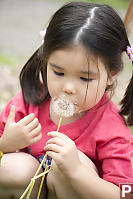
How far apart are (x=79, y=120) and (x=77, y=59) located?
15.5 inches

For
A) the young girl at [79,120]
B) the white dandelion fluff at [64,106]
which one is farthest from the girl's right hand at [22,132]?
the white dandelion fluff at [64,106]

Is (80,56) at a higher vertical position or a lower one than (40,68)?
higher

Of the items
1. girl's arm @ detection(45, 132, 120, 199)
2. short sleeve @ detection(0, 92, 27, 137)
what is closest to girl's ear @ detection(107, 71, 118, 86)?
girl's arm @ detection(45, 132, 120, 199)

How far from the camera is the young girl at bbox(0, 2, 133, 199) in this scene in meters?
1.30

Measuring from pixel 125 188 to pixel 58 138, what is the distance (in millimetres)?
398

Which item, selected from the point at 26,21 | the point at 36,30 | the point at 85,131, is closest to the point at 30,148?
the point at 85,131

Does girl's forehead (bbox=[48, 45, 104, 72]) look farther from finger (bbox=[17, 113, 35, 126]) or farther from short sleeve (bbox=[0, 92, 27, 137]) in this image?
short sleeve (bbox=[0, 92, 27, 137])

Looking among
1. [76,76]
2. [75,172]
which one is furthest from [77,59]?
[75,172]

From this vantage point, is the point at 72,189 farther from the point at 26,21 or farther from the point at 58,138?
the point at 26,21

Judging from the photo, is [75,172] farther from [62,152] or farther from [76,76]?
[76,76]

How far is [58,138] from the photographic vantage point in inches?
50.2

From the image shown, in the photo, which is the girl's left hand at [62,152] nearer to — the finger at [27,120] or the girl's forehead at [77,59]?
the finger at [27,120]

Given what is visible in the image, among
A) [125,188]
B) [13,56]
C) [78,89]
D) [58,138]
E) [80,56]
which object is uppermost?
[80,56]

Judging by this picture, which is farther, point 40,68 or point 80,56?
point 40,68
